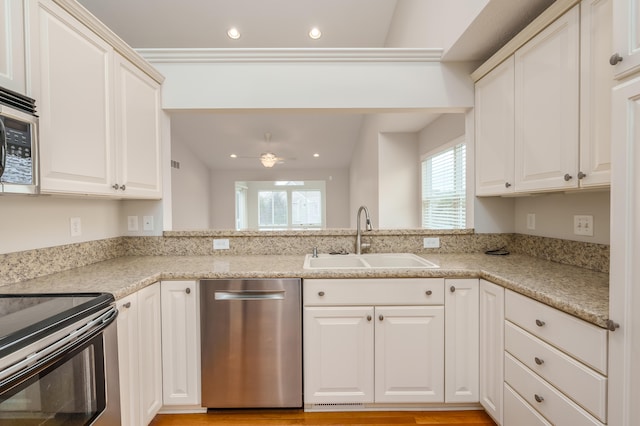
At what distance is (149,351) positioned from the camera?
1.56 metres

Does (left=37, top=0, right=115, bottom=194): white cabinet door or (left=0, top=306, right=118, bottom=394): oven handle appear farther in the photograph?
(left=37, top=0, right=115, bottom=194): white cabinet door

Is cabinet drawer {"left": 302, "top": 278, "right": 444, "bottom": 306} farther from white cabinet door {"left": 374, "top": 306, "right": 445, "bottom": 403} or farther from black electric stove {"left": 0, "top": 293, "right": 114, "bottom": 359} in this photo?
black electric stove {"left": 0, "top": 293, "right": 114, "bottom": 359}

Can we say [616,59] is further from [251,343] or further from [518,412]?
[251,343]

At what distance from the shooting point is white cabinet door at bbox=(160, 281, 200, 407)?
1.66 metres

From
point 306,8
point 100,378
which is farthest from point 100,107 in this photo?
point 306,8

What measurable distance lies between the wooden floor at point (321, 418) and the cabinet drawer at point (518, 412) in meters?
0.27

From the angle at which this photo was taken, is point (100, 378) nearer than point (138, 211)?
Yes

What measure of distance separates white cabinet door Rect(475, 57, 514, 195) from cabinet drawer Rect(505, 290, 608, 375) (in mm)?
724

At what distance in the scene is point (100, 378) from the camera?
112 cm

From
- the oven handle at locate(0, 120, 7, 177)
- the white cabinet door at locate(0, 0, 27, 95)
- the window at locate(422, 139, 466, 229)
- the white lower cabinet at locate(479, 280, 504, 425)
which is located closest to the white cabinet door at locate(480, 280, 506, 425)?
the white lower cabinet at locate(479, 280, 504, 425)

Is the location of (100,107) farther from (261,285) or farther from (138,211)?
(261,285)

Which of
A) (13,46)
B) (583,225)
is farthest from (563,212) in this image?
(13,46)

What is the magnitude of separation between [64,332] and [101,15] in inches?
153

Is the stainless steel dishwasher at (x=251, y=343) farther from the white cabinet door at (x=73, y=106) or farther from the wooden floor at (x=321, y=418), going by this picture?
the white cabinet door at (x=73, y=106)
